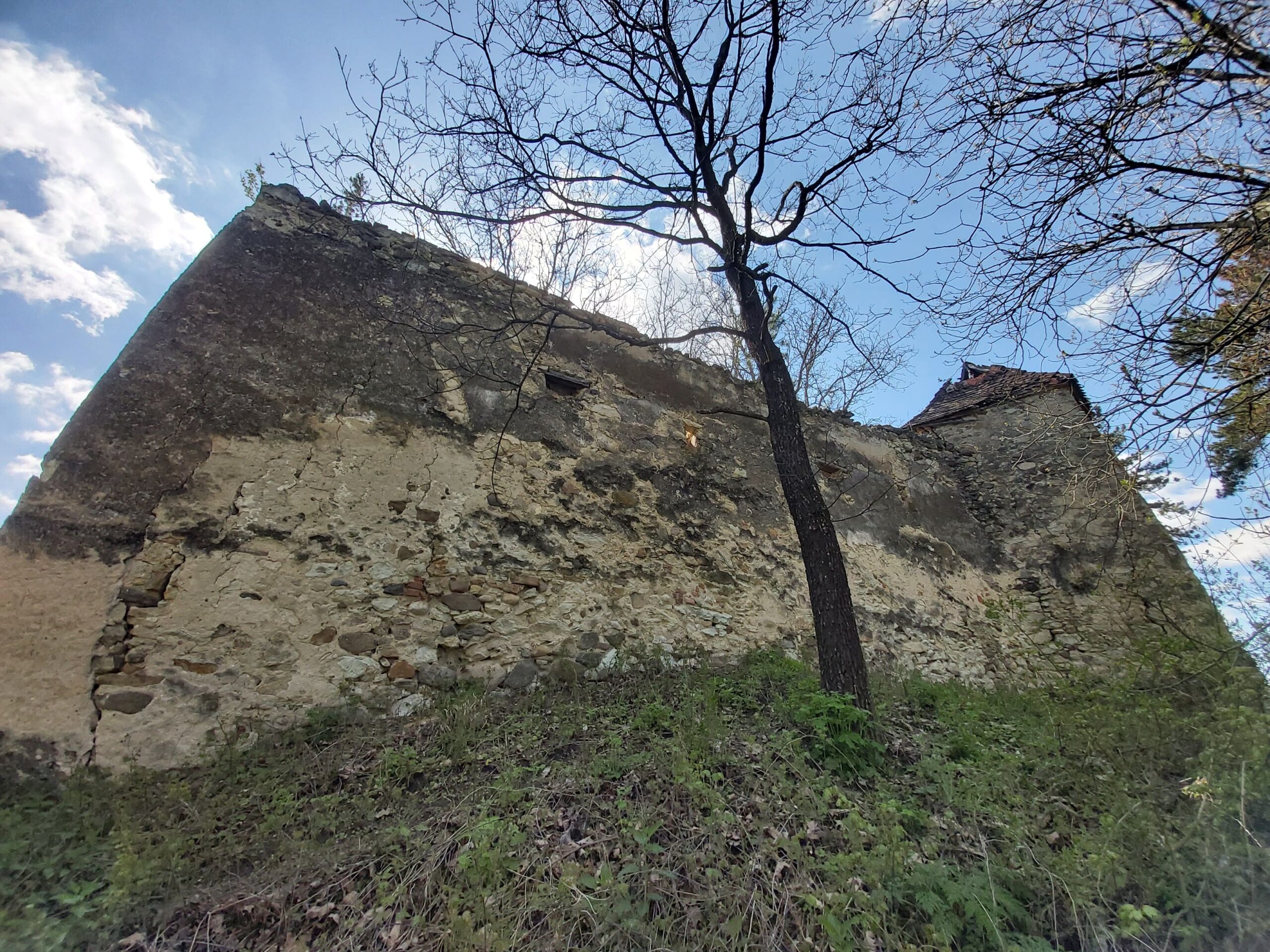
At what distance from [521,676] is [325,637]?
137 centimetres

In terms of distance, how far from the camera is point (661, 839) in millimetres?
2631

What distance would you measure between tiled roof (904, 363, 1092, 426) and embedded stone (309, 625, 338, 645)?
350 inches

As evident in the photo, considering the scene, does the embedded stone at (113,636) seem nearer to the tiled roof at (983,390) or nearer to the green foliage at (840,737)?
the green foliage at (840,737)

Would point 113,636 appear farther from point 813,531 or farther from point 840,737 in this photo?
point 813,531

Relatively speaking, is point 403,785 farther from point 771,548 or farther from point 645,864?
point 771,548

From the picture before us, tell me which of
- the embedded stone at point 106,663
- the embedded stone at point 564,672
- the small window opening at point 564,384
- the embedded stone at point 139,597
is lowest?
the embedded stone at point 106,663

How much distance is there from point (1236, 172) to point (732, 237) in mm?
2956

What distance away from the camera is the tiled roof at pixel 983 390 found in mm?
8617

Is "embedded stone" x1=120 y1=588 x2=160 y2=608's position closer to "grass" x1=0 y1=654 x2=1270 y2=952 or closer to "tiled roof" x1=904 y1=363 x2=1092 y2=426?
"grass" x1=0 y1=654 x2=1270 y2=952

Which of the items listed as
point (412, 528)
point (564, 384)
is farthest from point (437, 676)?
point (564, 384)

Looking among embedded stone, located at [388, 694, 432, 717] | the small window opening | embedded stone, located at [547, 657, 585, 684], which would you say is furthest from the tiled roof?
embedded stone, located at [388, 694, 432, 717]

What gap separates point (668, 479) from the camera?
19.8 ft

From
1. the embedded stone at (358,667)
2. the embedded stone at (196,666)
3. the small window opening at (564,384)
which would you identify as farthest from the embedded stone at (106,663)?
the small window opening at (564,384)

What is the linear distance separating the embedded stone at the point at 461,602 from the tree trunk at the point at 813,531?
8.05 feet
